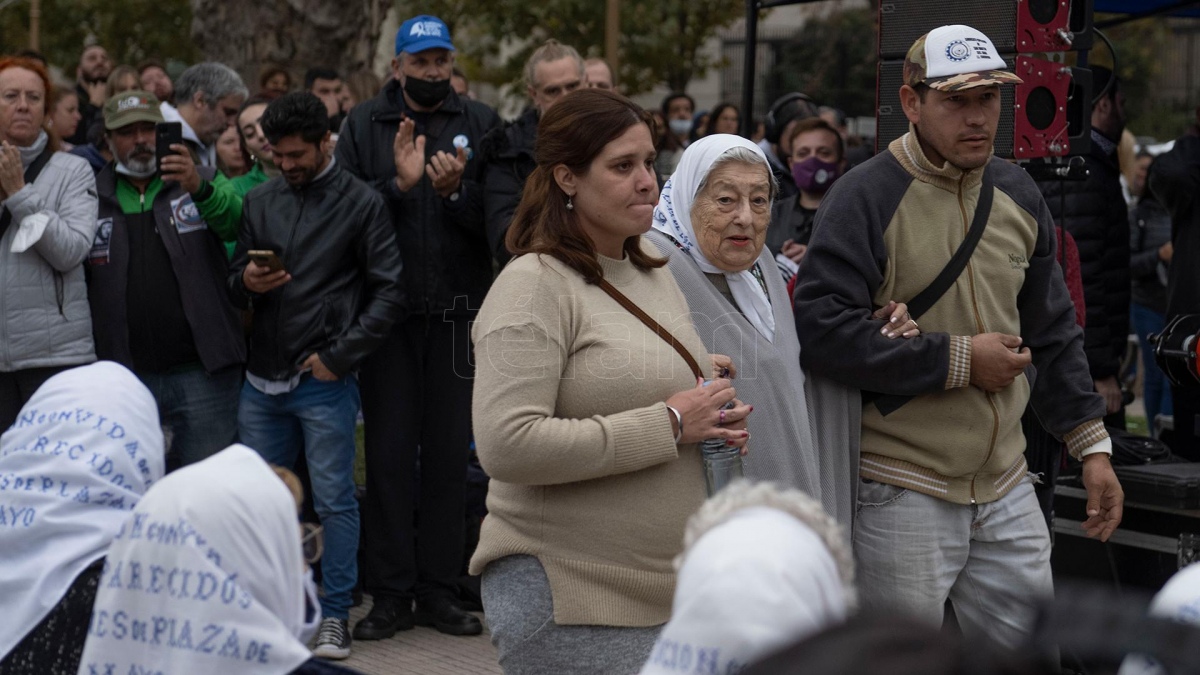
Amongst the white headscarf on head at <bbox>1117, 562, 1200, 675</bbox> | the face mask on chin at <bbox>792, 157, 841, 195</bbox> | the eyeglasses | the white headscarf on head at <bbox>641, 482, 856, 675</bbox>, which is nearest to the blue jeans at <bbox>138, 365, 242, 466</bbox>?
the face mask on chin at <bbox>792, 157, 841, 195</bbox>

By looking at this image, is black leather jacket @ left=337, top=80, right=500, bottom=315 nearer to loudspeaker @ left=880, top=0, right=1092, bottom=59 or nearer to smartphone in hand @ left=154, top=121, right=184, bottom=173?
smartphone in hand @ left=154, top=121, right=184, bottom=173

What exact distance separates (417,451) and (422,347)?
0.46m

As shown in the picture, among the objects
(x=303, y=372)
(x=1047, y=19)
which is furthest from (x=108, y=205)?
(x=1047, y=19)

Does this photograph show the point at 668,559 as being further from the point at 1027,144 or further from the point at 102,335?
the point at 102,335

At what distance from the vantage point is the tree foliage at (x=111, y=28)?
2661 cm

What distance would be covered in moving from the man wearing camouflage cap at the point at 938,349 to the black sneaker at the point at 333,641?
255 cm

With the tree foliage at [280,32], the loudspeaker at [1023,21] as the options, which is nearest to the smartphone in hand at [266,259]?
the loudspeaker at [1023,21]

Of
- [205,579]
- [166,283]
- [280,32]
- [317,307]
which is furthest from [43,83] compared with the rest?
[280,32]

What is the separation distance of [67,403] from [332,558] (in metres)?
3.33

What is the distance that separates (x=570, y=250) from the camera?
3.53m

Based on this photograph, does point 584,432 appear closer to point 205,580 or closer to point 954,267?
point 205,580

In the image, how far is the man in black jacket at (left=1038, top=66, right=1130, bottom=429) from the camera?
7113 mm

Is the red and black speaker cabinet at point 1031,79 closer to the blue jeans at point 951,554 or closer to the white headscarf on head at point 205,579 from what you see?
the blue jeans at point 951,554

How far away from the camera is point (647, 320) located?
354cm
